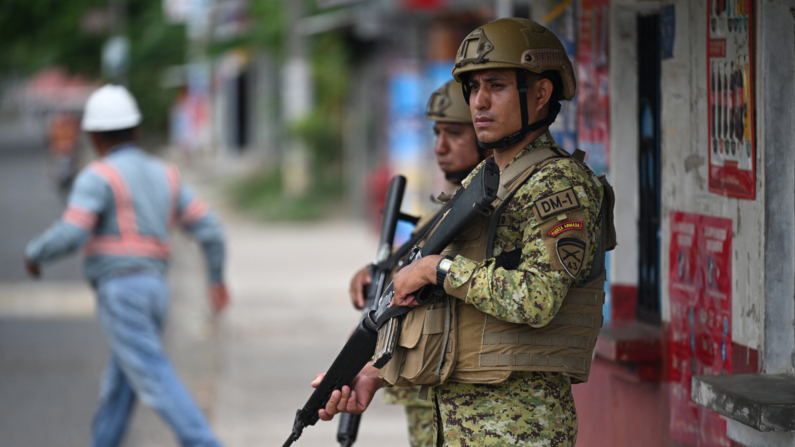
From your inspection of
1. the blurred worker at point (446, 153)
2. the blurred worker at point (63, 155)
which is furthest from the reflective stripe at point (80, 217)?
the blurred worker at point (63, 155)

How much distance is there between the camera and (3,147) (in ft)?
142

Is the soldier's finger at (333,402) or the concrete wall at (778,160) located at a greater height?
the concrete wall at (778,160)

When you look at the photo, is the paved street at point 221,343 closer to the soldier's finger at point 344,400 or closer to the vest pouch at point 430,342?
the soldier's finger at point 344,400

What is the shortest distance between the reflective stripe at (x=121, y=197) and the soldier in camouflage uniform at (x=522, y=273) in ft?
7.65

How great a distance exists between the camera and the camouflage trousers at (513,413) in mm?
2307

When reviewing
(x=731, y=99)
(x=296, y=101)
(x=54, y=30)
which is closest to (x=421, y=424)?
(x=731, y=99)

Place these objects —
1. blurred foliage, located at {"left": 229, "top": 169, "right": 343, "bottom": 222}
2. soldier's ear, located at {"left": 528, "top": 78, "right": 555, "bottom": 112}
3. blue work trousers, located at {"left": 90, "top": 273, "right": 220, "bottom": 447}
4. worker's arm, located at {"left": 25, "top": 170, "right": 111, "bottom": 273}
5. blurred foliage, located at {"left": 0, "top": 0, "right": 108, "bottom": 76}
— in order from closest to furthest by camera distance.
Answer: soldier's ear, located at {"left": 528, "top": 78, "right": 555, "bottom": 112}, worker's arm, located at {"left": 25, "top": 170, "right": 111, "bottom": 273}, blue work trousers, located at {"left": 90, "top": 273, "right": 220, "bottom": 447}, blurred foliage, located at {"left": 229, "top": 169, "right": 343, "bottom": 222}, blurred foliage, located at {"left": 0, "top": 0, "right": 108, "bottom": 76}

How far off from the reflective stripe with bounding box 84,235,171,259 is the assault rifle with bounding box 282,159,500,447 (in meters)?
1.89

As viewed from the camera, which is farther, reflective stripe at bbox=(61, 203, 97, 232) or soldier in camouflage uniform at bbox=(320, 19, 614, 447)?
reflective stripe at bbox=(61, 203, 97, 232)

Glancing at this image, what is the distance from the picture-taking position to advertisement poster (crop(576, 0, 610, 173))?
364 centimetres

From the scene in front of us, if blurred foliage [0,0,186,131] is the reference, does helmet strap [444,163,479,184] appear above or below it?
below

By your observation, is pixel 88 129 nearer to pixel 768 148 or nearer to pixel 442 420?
pixel 442 420

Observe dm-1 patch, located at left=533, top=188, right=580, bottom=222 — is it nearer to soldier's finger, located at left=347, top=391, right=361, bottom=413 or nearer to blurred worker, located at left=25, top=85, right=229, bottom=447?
soldier's finger, located at left=347, top=391, right=361, bottom=413

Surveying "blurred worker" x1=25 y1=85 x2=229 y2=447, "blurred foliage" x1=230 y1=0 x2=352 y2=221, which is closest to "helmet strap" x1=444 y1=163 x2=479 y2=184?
"blurred worker" x1=25 y1=85 x2=229 y2=447
